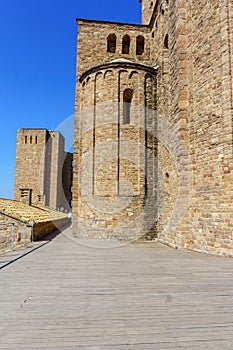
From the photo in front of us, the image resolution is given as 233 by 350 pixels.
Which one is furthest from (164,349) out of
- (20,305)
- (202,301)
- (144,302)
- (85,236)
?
(85,236)

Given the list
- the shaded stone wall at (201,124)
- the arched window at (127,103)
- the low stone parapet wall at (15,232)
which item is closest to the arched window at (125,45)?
the arched window at (127,103)

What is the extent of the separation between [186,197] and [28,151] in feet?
71.4

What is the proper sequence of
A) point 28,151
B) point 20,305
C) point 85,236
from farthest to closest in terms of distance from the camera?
point 28,151, point 85,236, point 20,305

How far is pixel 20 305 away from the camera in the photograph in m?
3.39

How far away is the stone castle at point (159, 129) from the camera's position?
25.9ft

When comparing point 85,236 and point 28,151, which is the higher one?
point 28,151

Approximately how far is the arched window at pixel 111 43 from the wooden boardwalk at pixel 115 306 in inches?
463

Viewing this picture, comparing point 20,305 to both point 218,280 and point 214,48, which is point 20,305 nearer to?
point 218,280

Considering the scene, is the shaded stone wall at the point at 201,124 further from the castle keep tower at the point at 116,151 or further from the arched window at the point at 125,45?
the arched window at the point at 125,45

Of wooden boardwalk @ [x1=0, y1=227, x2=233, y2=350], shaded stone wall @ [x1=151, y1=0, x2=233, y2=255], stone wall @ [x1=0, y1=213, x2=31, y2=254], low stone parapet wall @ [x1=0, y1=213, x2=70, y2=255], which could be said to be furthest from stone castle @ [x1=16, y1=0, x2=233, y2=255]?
wooden boardwalk @ [x1=0, y1=227, x2=233, y2=350]

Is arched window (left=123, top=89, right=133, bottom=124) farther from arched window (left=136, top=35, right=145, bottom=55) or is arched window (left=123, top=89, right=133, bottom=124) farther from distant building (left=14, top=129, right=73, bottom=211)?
distant building (left=14, top=129, right=73, bottom=211)

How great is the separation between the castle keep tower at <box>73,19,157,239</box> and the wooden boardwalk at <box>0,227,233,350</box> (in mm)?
5217

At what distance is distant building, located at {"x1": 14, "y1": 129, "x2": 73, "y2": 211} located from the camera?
2680 centimetres

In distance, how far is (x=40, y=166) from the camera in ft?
88.2
